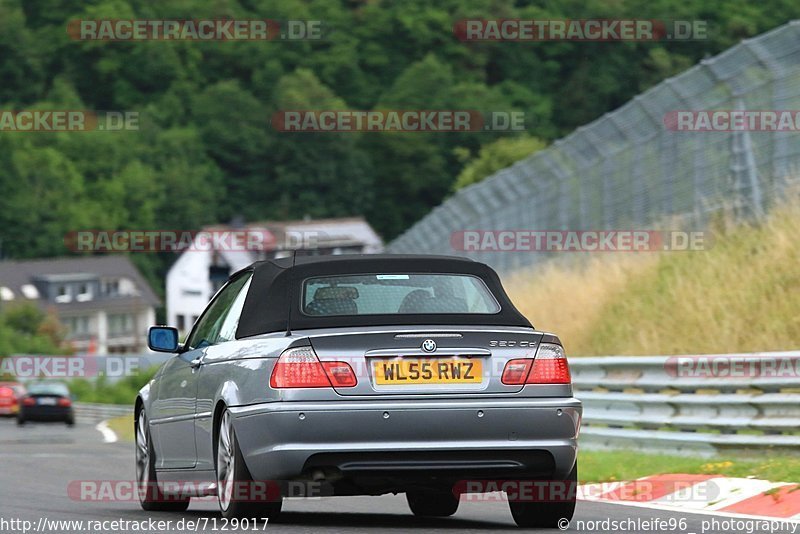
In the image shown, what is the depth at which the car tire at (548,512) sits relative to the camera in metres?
9.52

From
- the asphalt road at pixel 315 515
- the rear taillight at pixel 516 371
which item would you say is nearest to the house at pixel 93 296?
the asphalt road at pixel 315 515

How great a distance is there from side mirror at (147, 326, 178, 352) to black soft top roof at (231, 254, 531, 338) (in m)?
0.75

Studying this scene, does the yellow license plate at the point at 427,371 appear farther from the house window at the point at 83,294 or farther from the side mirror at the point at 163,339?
the house window at the point at 83,294

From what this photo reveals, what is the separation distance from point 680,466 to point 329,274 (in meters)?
4.85

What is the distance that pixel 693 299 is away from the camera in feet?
69.1

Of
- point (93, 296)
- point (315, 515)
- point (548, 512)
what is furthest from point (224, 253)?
point (548, 512)

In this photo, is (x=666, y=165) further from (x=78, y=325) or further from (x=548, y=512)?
(x=78, y=325)

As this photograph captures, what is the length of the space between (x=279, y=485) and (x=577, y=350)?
1499 cm

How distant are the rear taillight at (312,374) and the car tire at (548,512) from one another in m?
1.31

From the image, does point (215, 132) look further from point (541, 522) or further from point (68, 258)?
point (541, 522)

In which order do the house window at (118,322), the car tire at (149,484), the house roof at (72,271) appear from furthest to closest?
the house window at (118,322), the house roof at (72,271), the car tire at (149,484)

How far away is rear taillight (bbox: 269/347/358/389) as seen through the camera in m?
8.95

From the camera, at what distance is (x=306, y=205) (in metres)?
137

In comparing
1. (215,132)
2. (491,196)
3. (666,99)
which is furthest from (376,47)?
(666,99)
